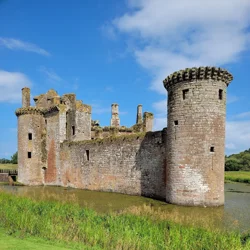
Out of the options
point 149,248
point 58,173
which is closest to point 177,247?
point 149,248

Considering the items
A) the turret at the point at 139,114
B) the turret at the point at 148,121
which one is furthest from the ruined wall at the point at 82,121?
the turret at the point at 139,114

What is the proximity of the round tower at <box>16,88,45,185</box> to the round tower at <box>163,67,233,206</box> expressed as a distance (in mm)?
17239

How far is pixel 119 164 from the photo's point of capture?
20219 mm

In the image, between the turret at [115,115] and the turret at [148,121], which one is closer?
the turret at [148,121]

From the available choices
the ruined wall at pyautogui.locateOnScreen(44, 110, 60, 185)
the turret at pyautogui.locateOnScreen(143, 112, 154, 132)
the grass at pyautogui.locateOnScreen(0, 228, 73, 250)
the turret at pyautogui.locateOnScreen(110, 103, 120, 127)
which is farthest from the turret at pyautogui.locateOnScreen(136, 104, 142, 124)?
the grass at pyautogui.locateOnScreen(0, 228, 73, 250)

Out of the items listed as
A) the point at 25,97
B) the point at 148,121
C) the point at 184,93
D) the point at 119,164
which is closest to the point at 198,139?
the point at 184,93

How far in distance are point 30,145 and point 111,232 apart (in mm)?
22443

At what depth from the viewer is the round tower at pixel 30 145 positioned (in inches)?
1103

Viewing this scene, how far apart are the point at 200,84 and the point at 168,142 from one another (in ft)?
12.7

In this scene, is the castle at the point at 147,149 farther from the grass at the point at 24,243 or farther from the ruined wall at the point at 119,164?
the grass at the point at 24,243

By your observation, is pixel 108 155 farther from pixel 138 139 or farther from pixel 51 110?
pixel 51 110

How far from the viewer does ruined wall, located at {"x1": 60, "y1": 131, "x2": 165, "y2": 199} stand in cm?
1759

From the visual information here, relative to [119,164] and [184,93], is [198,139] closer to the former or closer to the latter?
[184,93]

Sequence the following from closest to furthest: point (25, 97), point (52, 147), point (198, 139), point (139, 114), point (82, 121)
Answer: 1. point (198, 139)
2. point (52, 147)
3. point (82, 121)
4. point (25, 97)
5. point (139, 114)
